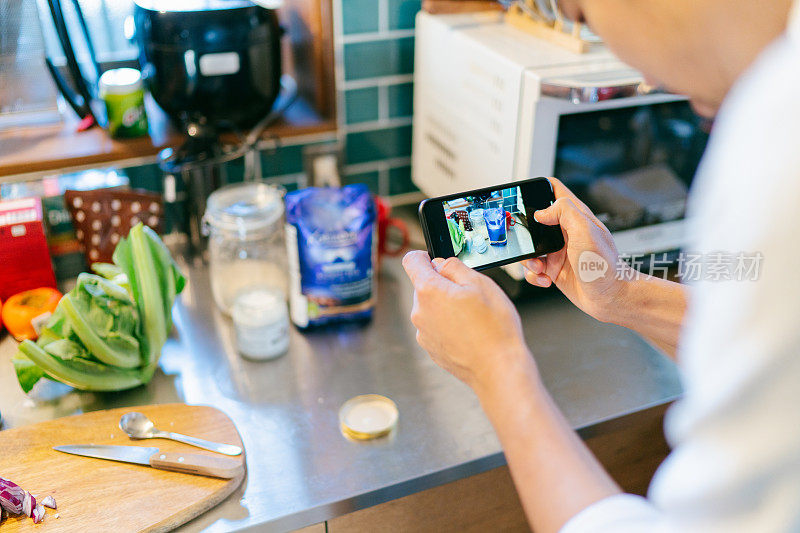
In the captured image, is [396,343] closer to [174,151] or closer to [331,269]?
[331,269]

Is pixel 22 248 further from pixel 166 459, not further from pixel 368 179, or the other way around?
pixel 368 179

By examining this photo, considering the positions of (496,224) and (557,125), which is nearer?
(496,224)

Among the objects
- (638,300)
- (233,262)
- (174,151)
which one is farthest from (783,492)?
A: (174,151)

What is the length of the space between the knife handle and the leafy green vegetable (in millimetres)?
168

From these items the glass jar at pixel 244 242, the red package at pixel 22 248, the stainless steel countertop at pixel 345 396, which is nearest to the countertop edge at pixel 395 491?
the stainless steel countertop at pixel 345 396

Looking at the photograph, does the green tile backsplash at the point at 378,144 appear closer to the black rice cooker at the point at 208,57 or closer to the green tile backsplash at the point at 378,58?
the green tile backsplash at the point at 378,58

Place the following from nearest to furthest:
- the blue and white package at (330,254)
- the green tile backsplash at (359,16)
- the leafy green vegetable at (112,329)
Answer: the leafy green vegetable at (112,329) < the blue and white package at (330,254) < the green tile backsplash at (359,16)

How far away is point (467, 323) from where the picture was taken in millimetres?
658

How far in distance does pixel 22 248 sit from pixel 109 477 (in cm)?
44

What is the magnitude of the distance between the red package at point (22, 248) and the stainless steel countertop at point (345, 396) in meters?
0.09

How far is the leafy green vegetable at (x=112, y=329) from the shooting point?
2.95 ft

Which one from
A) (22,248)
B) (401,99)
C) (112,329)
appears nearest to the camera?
(112,329)

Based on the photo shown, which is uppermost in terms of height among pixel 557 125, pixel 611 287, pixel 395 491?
pixel 557 125

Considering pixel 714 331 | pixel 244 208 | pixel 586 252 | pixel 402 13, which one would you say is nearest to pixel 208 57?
pixel 244 208
